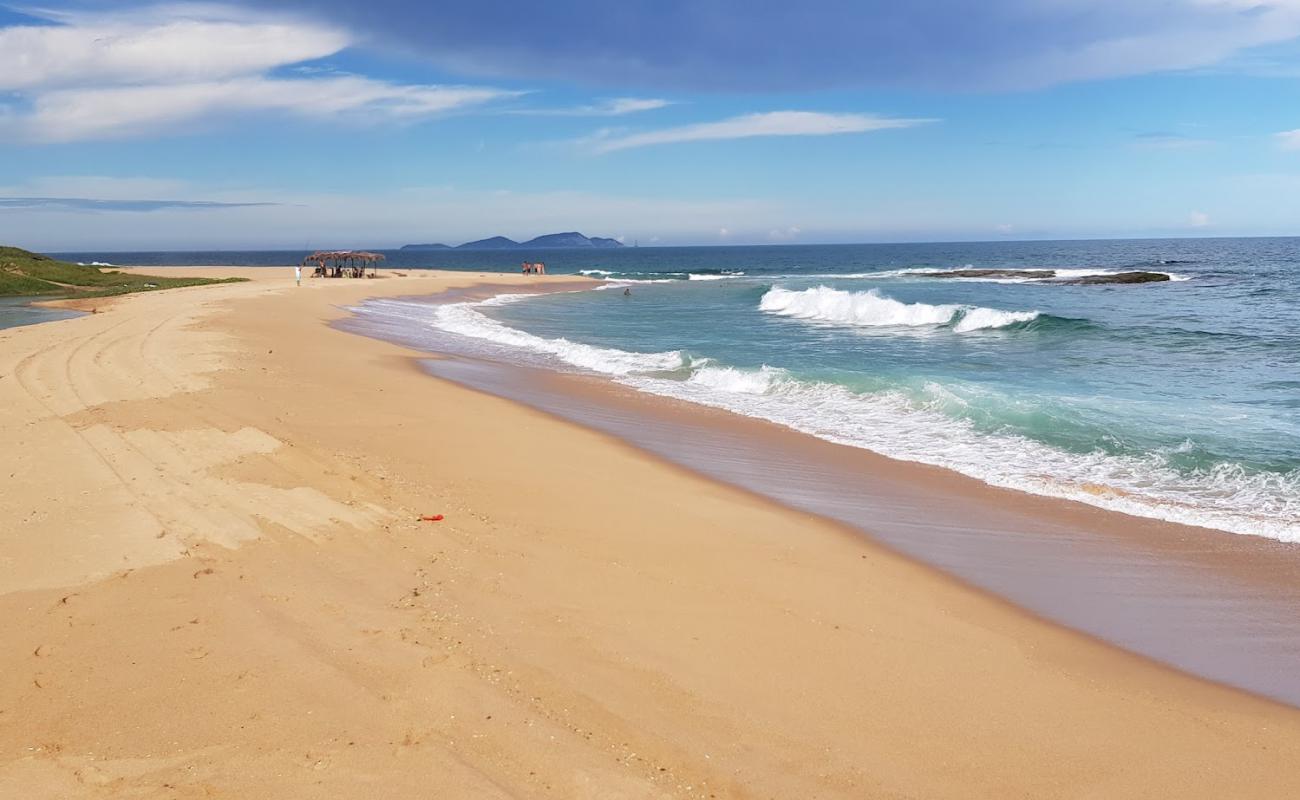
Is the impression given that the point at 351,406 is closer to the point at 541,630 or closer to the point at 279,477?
the point at 279,477

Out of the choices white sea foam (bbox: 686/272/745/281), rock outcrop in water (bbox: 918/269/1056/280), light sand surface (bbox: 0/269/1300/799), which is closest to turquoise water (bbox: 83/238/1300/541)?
light sand surface (bbox: 0/269/1300/799)

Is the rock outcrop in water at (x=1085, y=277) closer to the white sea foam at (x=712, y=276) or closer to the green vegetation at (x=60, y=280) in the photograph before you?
the white sea foam at (x=712, y=276)

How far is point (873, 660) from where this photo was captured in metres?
4.71

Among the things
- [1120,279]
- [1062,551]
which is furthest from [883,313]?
[1062,551]

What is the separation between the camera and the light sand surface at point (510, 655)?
3531 millimetres

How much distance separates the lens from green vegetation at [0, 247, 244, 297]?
32094 mm

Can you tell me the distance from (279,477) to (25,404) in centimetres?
504

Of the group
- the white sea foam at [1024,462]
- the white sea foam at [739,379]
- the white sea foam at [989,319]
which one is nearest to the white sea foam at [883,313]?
the white sea foam at [989,319]

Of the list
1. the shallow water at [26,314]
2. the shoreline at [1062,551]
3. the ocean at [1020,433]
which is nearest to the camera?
the shoreline at [1062,551]

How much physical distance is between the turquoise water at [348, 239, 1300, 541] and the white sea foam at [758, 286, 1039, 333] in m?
0.09

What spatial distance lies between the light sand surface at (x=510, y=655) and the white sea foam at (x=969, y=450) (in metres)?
3.23

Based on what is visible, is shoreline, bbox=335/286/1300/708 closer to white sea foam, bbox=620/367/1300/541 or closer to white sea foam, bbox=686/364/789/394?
white sea foam, bbox=620/367/1300/541

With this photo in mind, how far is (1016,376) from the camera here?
16188 millimetres

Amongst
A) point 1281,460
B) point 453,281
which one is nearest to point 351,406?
point 1281,460
